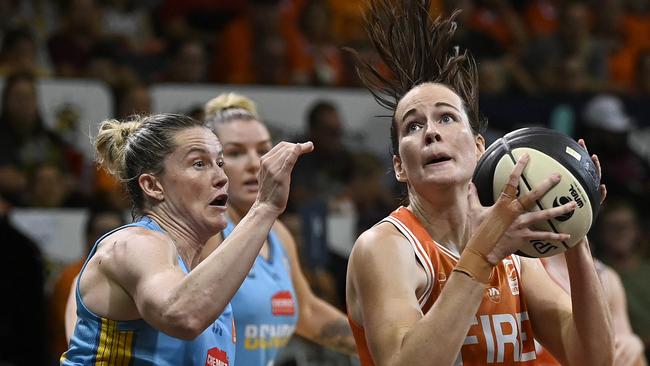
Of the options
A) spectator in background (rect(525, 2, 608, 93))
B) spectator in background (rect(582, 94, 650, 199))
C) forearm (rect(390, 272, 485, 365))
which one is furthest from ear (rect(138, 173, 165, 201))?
spectator in background (rect(525, 2, 608, 93))

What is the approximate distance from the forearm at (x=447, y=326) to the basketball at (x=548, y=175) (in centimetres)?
22

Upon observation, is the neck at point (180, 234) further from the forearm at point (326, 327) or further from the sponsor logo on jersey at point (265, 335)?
the forearm at point (326, 327)

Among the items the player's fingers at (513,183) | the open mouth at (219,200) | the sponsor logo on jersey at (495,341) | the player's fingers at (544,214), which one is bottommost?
the sponsor logo on jersey at (495,341)

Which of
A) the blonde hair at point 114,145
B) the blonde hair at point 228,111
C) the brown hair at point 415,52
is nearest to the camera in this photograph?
the blonde hair at point 114,145

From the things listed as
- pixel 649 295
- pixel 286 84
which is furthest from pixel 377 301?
pixel 286 84

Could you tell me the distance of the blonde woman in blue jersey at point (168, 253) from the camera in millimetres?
3186

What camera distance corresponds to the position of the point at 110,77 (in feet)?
26.8

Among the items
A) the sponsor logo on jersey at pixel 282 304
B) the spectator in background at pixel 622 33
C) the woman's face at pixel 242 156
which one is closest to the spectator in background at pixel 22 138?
the woman's face at pixel 242 156

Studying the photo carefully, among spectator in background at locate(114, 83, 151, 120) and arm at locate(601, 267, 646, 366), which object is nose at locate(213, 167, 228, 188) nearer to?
arm at locate(601, 267, 646, 366)

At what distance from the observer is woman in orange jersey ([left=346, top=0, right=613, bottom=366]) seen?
3193mm

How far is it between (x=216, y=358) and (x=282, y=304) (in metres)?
1.35

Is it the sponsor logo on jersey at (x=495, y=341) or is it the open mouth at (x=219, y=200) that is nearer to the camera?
the sponsor logo on jersey at (x=495, y=341)

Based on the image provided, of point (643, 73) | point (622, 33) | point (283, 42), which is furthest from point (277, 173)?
point (622, 33)

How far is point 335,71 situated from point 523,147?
6421 mm
